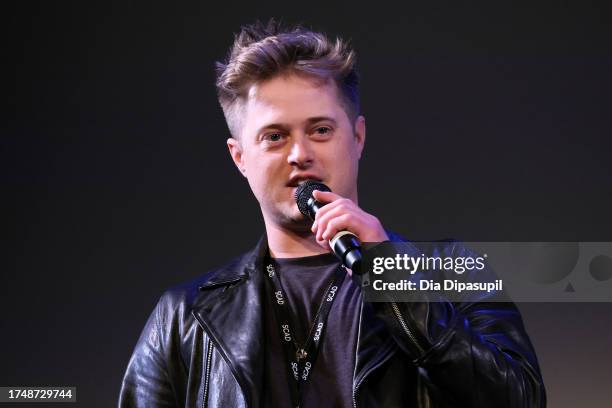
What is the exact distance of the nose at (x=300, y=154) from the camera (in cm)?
197

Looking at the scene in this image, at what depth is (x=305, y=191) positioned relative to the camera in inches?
74.7

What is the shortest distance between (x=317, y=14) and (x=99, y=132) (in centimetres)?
74

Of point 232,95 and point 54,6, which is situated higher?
point 54,6

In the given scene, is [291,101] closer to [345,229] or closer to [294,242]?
[294,242]

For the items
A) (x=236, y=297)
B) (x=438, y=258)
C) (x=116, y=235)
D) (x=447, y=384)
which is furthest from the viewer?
(x=116, y=235)

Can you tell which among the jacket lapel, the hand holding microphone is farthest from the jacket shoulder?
the hand holding microphone

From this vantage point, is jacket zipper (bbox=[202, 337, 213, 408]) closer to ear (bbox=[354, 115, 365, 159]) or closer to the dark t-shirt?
the dark t-shirt

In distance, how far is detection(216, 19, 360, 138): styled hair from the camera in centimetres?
210

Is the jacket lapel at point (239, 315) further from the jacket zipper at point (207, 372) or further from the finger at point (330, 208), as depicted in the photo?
the finger at point (330, 208)

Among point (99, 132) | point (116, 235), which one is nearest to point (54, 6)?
point (99, 132)

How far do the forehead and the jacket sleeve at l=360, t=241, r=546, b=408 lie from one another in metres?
0.51

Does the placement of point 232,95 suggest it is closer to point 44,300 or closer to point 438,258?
point 438,258

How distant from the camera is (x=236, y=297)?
2.10m

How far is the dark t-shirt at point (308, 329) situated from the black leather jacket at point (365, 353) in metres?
0.03
